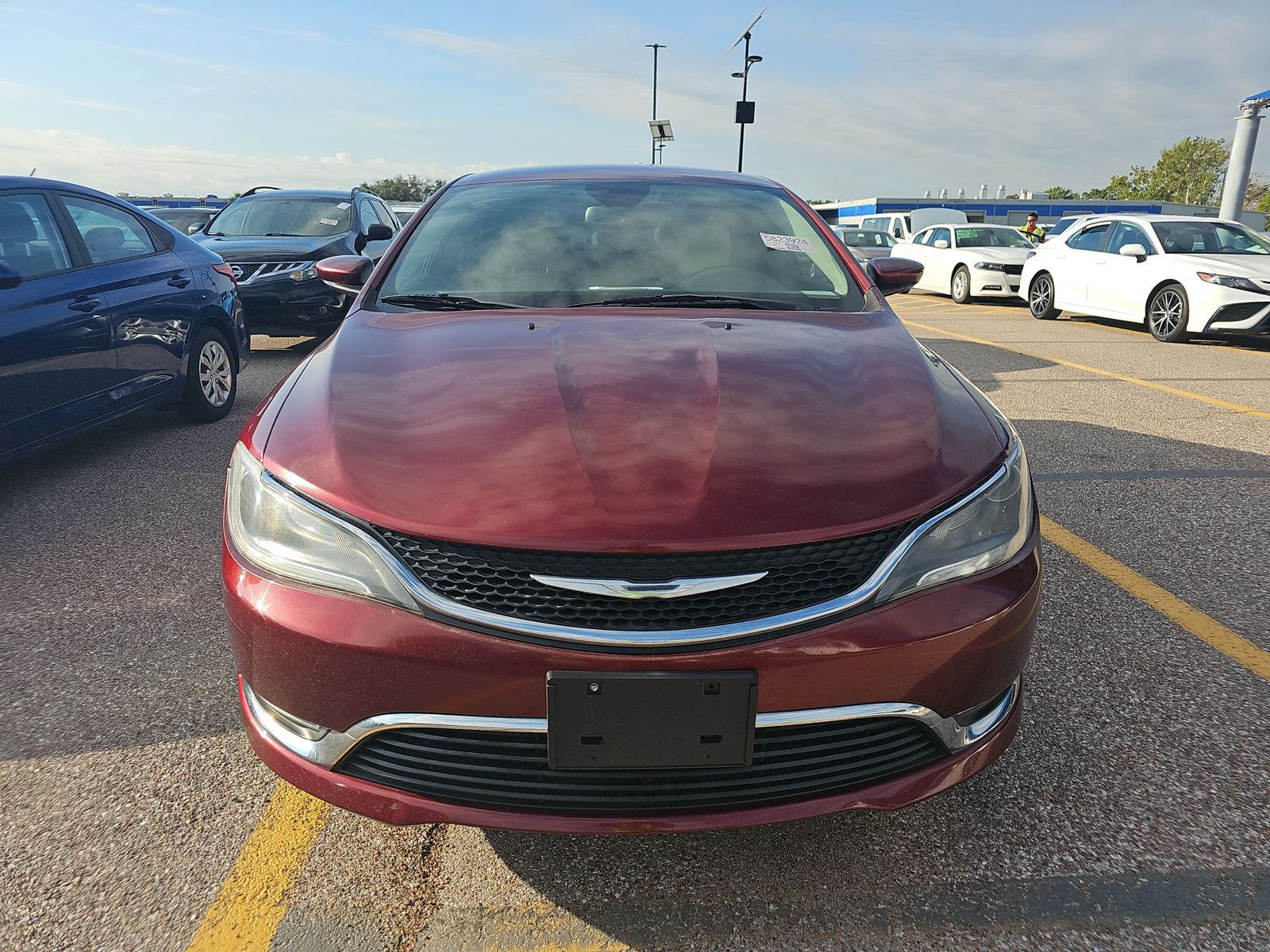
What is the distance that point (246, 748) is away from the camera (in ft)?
7.31

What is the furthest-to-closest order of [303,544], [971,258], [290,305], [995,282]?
[971,258] → [995,282] → [290,305] → [303,544]

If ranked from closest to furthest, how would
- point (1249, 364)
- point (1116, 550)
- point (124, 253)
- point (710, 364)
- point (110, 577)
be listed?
point (710, 364), point (110, 577), point (1116, 550), point (124, 253), point (1249, 364)

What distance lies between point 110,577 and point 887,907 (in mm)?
2890

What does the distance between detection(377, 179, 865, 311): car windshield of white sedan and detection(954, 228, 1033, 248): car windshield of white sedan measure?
44.3ft

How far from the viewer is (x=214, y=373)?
564 cm

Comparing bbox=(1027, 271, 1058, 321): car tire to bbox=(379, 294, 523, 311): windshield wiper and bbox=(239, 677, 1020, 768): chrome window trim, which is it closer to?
bbox=(379, 294, 523, 311): windshield wiper

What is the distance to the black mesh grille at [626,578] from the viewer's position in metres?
1.51

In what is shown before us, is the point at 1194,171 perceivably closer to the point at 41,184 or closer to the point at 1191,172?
the point at 1191,172

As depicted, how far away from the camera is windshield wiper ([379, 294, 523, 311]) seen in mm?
2527

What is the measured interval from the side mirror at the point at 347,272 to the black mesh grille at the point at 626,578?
1826mm

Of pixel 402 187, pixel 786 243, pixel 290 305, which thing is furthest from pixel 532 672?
pixel 402 187

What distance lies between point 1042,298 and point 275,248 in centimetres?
969

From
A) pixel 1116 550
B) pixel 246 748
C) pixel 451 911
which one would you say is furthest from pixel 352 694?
pixel 1116 550

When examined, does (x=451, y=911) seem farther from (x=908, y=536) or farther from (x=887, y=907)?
(x=908, y=536)
